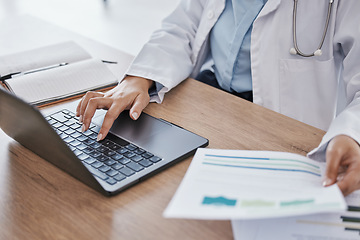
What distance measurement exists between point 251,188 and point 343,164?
0.19 m

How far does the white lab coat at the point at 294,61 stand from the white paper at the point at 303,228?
1.45 ft

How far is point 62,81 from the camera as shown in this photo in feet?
3.73

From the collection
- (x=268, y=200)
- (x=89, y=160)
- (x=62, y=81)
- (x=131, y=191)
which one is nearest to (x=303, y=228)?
(x=268, y=200)

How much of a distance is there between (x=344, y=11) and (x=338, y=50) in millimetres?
113

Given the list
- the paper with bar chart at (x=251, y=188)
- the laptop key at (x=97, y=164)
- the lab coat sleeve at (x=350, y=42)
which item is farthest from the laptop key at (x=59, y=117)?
the lab coat sleeve at (x=350, y=42)

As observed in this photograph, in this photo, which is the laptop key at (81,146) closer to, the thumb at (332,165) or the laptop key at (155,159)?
the laptop key at (155,159)

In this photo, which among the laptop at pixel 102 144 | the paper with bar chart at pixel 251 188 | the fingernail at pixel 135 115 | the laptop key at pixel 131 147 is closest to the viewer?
the paper with bar chart at pixel 251 188

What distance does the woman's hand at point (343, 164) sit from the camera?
2.24ft

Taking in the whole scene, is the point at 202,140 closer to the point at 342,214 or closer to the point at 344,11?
the point at 342,214

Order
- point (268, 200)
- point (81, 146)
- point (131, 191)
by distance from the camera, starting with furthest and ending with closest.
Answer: point (81, 146), point (131, 191), point (268, 200)

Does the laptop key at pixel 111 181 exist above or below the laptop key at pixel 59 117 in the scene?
above

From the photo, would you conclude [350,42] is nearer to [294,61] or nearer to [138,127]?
[294,61]

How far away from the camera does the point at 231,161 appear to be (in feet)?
2.45

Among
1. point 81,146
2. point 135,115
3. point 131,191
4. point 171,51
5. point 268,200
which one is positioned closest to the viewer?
point 268,200
